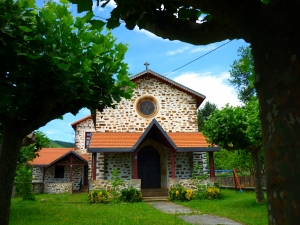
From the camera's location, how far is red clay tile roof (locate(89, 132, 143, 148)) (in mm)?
16094

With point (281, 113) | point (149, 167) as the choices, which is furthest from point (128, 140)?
point (281, 113)

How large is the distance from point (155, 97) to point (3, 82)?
1432cm

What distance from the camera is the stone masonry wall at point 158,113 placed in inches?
719

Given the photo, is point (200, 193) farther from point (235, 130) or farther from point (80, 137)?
point (80, 137)

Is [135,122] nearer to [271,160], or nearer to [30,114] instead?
[30,114]

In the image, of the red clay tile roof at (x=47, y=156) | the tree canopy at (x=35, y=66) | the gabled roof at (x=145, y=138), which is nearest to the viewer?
the tree canopy at (x=35, y=66)

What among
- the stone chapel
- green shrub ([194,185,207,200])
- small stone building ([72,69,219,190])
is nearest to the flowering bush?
green shrub ([194,185,207,200])

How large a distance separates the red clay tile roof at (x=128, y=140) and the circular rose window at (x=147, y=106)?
162 cm

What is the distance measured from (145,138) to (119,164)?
260 cm

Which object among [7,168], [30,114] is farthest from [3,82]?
[7,168]

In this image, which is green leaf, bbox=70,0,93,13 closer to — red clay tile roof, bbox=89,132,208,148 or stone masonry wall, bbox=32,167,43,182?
red clay tile roof, bbox=89,132,208,148

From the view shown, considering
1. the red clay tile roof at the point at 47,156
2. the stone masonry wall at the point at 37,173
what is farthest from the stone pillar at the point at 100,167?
the stone masonry wall at the point at 37,173

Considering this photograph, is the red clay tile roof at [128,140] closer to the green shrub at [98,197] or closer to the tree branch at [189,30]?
the green shrub at [98,197]

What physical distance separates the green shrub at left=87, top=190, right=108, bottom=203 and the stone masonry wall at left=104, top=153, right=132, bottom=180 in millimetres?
2753
